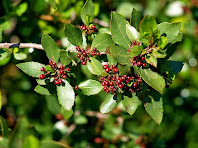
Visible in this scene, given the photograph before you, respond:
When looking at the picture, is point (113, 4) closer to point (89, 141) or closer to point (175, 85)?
point (175, 85)

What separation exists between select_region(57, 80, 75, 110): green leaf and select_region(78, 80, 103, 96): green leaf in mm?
111

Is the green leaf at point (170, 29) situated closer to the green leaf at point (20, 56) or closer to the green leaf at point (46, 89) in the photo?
the green leaf at point (46, 89)

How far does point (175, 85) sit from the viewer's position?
2.99 metres

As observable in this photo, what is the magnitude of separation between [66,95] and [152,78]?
47cm

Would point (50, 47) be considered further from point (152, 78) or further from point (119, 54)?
point (152, 78)

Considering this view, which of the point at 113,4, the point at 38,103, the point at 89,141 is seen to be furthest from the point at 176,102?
the point at 38,103

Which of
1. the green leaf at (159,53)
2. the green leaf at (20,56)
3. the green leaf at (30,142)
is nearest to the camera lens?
the green leaf at (30,142)

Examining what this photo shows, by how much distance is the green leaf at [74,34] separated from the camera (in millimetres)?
1481

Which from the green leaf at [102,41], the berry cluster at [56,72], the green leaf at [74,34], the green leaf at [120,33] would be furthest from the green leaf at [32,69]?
the green leaf at [120,33]

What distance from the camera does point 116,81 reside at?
4.69 feet

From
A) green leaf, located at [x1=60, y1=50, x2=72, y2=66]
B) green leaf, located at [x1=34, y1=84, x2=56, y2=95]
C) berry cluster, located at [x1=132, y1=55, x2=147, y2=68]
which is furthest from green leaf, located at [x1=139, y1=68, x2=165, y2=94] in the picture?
green leaf, located at [x1=34, y1=84, x2=56, y2=95]

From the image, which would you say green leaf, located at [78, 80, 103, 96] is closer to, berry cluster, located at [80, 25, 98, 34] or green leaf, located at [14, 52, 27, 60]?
berry cluster, located at [80, 25, 98, 34]

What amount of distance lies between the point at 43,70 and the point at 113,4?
157cm

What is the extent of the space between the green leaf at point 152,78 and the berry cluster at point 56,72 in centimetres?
41
